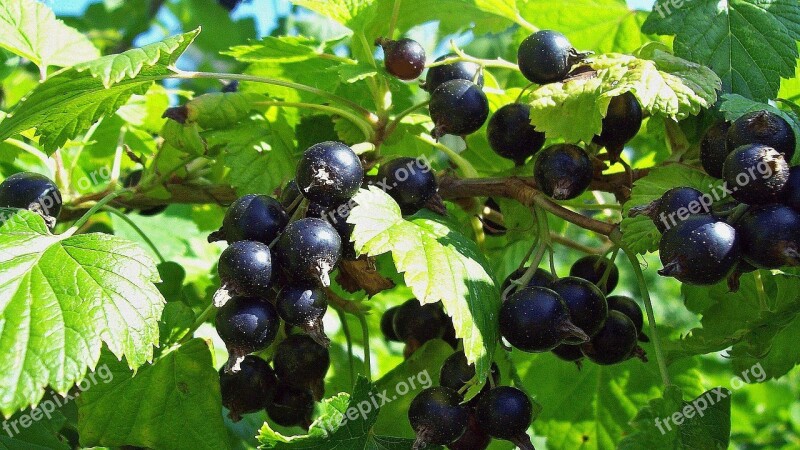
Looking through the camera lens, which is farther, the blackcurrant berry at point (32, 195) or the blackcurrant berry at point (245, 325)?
the blackcurrant berry at point (32, 195)

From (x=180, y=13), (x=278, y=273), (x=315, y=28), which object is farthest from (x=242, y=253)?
(x=180, y=13)

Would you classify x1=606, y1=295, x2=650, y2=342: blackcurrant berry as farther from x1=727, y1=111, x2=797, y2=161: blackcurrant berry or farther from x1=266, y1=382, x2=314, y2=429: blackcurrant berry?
x1=266, y1=382, x2=314, y2=429: blackcurrant berry

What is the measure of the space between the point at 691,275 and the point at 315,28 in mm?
2864

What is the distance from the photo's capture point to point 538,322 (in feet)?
4.14

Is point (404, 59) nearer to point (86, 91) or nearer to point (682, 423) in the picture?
point (86, 91)

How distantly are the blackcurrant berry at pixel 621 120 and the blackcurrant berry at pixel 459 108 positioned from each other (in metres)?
0.25

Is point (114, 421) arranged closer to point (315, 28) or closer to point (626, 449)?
point (626, 449)

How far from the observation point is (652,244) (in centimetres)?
136

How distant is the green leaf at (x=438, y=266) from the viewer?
1.24 meters

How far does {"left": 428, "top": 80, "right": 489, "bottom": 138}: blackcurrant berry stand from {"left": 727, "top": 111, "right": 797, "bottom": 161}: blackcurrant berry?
0.49 metres

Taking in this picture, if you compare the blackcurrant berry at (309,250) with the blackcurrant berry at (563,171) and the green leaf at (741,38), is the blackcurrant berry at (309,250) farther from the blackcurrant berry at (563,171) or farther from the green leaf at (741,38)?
the green leaf at (741,38)

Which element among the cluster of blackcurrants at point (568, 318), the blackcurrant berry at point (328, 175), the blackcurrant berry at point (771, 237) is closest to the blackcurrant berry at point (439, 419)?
the cluster of blackcurrants at point (568, 318)

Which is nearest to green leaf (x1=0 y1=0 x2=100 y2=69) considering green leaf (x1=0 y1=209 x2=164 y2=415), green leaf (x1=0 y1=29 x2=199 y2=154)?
green leaf (x1=0 y1=29 x2=199 y2=154)

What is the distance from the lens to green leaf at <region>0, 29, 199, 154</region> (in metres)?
1.35
